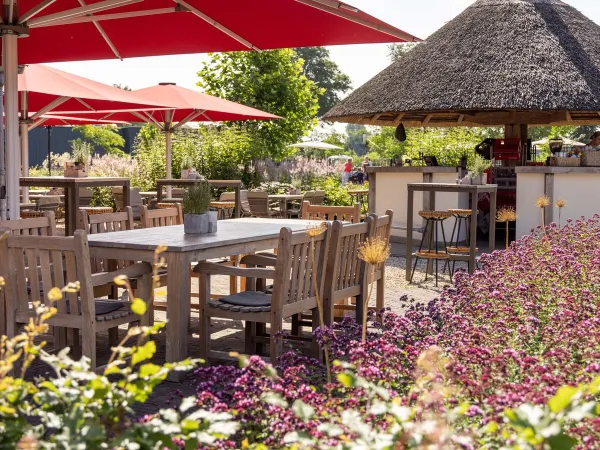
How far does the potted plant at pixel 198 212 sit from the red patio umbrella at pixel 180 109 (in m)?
5.82

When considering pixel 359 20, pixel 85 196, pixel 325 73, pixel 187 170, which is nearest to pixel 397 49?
pixel 325 73

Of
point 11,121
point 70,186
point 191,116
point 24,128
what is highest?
point 191,116

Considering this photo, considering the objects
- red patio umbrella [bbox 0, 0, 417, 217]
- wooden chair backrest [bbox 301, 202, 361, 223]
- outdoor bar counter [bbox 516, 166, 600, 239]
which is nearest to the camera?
red patio umbrella [bbox 0, 0, 417, 217]

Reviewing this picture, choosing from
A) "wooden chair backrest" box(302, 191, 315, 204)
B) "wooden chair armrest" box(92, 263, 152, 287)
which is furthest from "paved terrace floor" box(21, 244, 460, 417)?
"wooden chair backrest" box(302, 191, 315, 204)

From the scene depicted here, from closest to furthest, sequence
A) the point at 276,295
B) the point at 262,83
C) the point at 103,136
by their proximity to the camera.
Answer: the point at 276,295
the point at 262,83
the point at 103,136

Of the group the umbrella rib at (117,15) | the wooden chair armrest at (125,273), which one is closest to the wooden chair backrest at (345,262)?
the wooden chair armrest at (125,273)

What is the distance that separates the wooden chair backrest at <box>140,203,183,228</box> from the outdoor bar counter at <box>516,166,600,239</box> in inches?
255

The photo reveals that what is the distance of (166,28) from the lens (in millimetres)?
6754

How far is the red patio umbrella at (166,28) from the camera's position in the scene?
571cm

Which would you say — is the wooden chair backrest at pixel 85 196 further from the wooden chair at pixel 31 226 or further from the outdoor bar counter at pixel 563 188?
the wooden chair at pixel 31 226

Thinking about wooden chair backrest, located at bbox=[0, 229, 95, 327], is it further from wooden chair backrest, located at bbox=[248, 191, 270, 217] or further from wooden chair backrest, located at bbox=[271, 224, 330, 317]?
wooden chair backrest, located at bbox=[248, 191, 270, 217]

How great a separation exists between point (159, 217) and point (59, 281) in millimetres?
2693

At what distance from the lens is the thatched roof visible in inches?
510

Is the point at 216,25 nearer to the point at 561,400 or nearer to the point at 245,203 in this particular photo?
the point at 561,400
